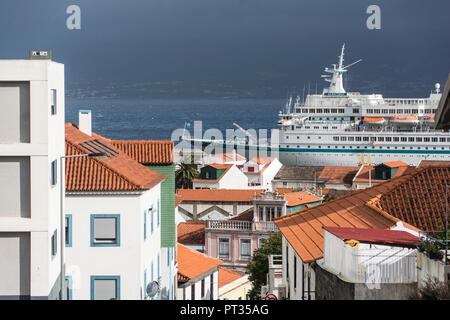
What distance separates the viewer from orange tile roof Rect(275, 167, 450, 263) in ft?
47.3

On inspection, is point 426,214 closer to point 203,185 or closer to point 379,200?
point 379,200

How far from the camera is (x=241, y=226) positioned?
129 feet

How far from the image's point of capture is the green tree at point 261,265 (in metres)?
28.8

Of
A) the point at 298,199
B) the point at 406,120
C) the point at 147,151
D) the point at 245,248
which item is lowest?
the point at 245,248

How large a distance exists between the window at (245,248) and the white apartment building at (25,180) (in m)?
27.8

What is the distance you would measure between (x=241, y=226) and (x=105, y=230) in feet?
75.7

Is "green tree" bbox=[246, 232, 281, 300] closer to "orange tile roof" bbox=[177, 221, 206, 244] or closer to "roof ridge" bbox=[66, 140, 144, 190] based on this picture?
"orange tile roof" bbox=[177, 221, 206, 244]

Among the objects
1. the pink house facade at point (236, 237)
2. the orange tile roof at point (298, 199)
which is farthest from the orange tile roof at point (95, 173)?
the orange tile roof at point (298, 199)

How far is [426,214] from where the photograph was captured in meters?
14.9

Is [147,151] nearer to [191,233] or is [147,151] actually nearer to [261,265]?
[261,265]

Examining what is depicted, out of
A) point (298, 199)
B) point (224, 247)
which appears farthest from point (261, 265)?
point (298, 199)

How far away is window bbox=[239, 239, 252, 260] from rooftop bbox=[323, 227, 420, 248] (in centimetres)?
2691

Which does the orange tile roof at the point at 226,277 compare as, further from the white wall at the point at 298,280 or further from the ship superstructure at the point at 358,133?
the ship superstructure at the point at 358,133

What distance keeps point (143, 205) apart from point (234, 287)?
1572 centimetres
